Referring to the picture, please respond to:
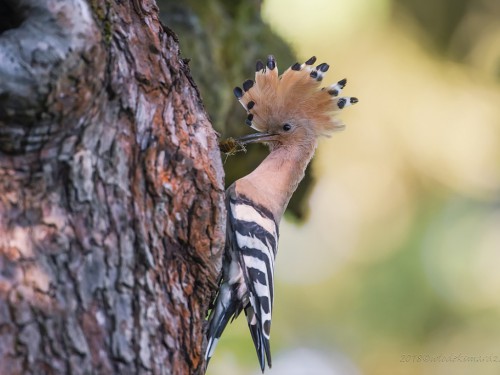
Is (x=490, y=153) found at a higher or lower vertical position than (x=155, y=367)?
higher

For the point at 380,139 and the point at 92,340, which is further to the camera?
the point at 380,139

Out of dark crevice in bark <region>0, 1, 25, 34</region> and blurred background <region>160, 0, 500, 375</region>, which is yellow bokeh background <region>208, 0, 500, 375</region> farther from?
dark crevice in bark <region>0, 1, 25, 34</region>

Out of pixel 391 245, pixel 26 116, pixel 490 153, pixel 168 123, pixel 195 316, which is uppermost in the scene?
pixel 490 153

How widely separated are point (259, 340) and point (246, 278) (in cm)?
17

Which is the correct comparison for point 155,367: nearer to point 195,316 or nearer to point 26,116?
point 195,316

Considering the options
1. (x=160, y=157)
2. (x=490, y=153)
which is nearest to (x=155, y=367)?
(x=160, y=157)

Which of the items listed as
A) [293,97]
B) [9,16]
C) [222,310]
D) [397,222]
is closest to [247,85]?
[293,97]

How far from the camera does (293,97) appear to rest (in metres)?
2.62

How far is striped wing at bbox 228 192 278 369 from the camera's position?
7.11ft

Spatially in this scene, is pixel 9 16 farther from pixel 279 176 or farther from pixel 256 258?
pixel 279 176

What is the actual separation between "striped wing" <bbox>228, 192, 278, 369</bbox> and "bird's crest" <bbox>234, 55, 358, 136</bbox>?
37 cm

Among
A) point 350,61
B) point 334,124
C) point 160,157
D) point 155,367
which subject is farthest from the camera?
point 350,61

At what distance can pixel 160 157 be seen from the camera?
1.58 m

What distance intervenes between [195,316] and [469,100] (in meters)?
3.15
